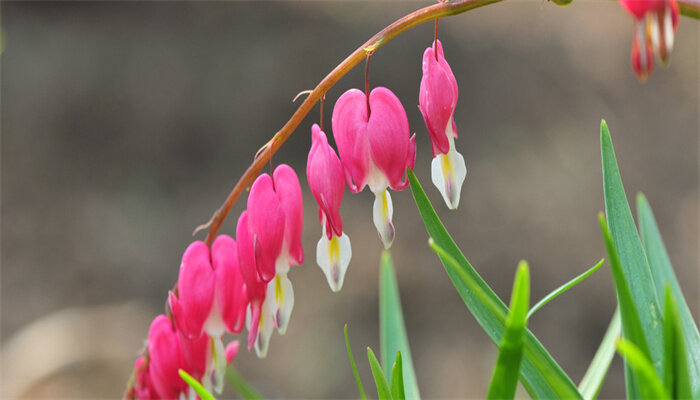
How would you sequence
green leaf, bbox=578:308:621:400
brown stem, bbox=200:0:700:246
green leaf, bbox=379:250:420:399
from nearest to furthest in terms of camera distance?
1. brown stem, bbox=200:0:700:246
2. green leaf, bbox=578:308:621:400
3. green leaf, bbox=379:250:420:399

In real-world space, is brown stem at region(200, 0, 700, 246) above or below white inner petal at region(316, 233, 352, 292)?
above

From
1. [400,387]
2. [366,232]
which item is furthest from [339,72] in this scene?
[366,232]

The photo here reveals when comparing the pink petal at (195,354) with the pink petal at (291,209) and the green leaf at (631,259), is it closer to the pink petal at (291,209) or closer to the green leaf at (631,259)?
the pink petal at (291,209)

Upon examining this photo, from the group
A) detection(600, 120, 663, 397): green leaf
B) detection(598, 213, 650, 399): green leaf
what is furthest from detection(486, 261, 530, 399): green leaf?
detection(600, 120, 663, 397): green leaf

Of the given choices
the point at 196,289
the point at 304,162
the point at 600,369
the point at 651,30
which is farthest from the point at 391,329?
the point at 304,162

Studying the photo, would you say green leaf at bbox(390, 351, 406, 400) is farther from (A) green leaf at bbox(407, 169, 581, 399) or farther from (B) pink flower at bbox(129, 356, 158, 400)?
(B) pink flower at bbox(129, 356, 158, 400)

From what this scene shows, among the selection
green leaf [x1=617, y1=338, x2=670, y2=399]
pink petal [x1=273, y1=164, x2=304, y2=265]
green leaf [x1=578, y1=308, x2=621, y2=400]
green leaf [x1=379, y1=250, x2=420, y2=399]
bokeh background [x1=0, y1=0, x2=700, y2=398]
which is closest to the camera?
green leaf [x1=617, y1=338, x2=670, y2=399]

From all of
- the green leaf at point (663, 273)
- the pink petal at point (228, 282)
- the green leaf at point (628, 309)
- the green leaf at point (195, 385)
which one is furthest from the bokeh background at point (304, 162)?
the green leaf at point (628, 309)
